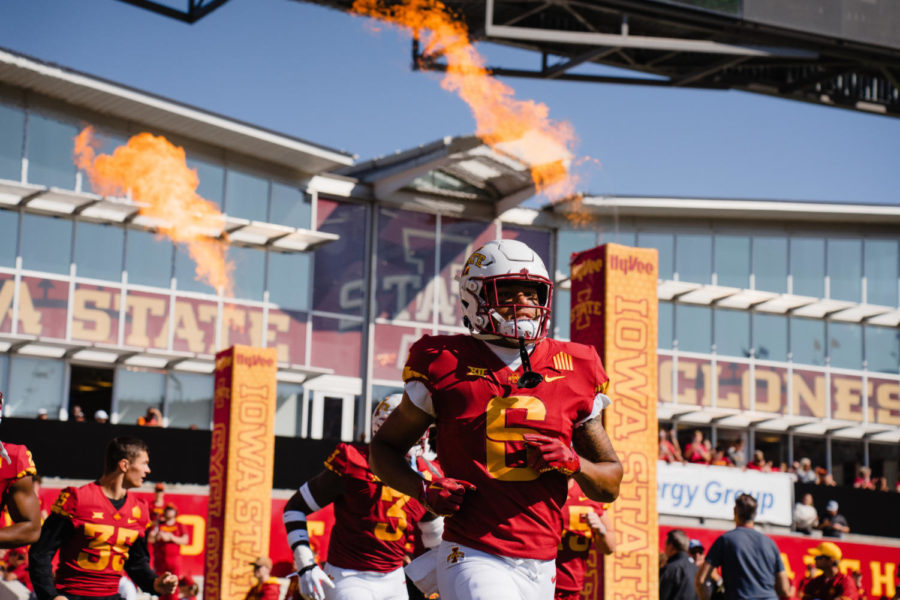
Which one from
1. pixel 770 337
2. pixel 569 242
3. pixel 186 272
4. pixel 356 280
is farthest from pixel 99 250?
pixel 770 337

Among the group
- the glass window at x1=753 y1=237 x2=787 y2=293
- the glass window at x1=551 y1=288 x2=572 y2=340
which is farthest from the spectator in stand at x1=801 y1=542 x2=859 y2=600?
the glass window at x1=753 y1=237 x2=787 y2=293

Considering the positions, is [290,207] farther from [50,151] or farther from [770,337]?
[770,337]

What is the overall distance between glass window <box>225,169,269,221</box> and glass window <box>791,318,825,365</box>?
58.5ft

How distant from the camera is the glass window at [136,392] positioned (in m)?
28.2

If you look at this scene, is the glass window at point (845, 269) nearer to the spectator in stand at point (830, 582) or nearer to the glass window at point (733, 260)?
the glass window at point (733, 260)

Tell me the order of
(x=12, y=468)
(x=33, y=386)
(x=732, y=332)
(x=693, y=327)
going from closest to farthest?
(x=12, y=468) → (x=33, y=386) → (x=693, y=327) → (x=732, y=332)

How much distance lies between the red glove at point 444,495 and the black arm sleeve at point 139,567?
396 centimetres

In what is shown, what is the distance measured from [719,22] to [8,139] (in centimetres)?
1581

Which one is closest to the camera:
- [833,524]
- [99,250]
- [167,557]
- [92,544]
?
[92,544]

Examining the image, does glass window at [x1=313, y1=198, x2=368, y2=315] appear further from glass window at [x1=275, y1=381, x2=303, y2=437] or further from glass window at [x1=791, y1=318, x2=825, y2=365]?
glass window at [x1=791, y1=318, x2=825, y2=365]

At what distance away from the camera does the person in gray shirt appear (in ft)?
35.8

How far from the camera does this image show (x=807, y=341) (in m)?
38.1

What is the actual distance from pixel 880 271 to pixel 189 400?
23.3 meters

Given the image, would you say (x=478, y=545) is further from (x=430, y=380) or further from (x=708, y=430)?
(x=708, y=430)
